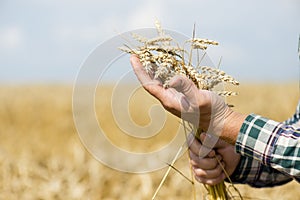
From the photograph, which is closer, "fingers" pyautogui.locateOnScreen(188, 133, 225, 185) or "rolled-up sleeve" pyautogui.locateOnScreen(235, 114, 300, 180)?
"rolled-up sleeve" pyautogui.locateOnScreen(235, 114, 300, 180)

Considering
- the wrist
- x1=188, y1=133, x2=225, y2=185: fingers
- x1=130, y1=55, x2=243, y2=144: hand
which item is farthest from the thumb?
x1=188, y1=133, x2=225, y2=185: fingers

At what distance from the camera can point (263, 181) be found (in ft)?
6.47

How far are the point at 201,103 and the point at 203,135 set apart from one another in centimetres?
21

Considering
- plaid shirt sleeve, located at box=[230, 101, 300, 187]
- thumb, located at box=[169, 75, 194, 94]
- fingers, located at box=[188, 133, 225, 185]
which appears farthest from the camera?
fingers, located at box=[188, 133, 225, 185]

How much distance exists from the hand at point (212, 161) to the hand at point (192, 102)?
0.18m

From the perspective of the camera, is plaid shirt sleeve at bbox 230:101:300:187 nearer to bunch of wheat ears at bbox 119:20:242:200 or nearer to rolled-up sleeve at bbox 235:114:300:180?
rolled-up sleeve at bbox 235:114:300:180

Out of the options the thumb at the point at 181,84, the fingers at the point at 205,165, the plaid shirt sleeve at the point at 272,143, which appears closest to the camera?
the thumb at the point at 181,84

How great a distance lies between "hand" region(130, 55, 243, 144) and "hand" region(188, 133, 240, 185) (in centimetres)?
18

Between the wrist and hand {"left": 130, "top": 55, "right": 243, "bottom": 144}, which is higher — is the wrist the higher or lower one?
the lower one

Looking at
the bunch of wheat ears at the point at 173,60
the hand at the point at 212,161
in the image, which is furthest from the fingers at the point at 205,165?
the bunch of wheat ears at the point at 173,60

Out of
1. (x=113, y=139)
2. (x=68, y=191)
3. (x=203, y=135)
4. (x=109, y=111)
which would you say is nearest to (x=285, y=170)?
(x=203, y=135)

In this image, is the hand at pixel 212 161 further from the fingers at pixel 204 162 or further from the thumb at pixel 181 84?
the thumb at pixel 181 84

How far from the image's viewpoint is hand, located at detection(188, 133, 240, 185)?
166 cm

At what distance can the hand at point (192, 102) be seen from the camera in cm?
135
